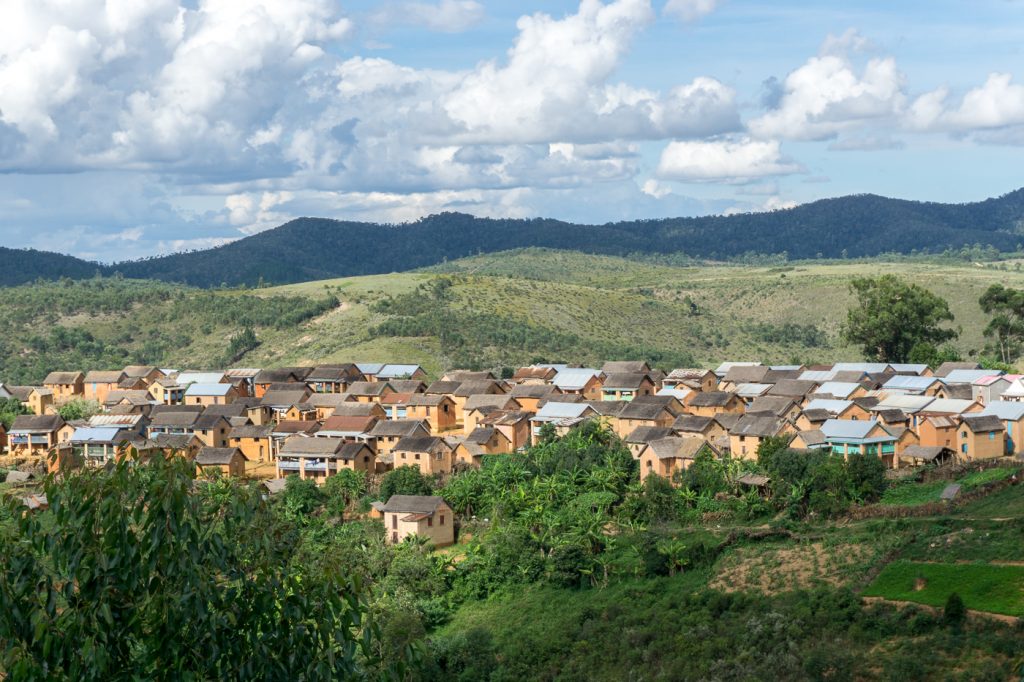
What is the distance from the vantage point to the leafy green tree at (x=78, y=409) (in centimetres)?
6669

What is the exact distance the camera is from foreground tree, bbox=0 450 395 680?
30.0 feet

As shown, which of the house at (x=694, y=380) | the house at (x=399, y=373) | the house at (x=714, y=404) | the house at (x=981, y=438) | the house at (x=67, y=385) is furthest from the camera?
the house at (x=67, y=385)

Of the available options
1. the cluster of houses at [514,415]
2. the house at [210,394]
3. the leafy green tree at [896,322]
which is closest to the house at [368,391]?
the cluster of houses at [514,415]

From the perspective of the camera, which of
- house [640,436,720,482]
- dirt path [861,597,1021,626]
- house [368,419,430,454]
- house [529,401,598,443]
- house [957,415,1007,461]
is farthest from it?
house [368,419,430,454]

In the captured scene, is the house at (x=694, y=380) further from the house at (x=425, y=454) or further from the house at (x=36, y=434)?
the house at (x=36, y=434)

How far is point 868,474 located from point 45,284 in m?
119

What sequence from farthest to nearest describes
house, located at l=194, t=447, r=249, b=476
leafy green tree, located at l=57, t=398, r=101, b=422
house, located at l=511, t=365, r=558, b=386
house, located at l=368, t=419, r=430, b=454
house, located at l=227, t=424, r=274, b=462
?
1. house, located at l=511, t=365, r=558, b=386
2. leafy green tree, located at l=57, t=398, r=101, b=422
3. house, located at l=227, t=424, r=274, b=462
4. house, located at l=368, t=419, r=430, b=454
5. house, located at l=194, t=447, r=249, b=476

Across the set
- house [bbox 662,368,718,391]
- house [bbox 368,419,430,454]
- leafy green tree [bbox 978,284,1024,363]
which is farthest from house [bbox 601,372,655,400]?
leafy green tree [bbox 978,284,1024,363]

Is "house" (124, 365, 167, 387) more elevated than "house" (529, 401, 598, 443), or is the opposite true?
"house" (124, 365, 167, 387)

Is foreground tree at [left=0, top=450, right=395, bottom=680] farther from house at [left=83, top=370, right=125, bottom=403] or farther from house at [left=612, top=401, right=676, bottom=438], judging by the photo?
house at [left=83, top=370, right=125, bottom=403]

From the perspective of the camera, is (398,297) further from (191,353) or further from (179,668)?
(179,668)

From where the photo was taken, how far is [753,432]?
48.0 meters

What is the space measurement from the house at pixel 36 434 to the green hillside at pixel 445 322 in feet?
85.0

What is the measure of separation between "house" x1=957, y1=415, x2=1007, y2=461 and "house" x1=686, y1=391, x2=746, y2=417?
12.0 metres
